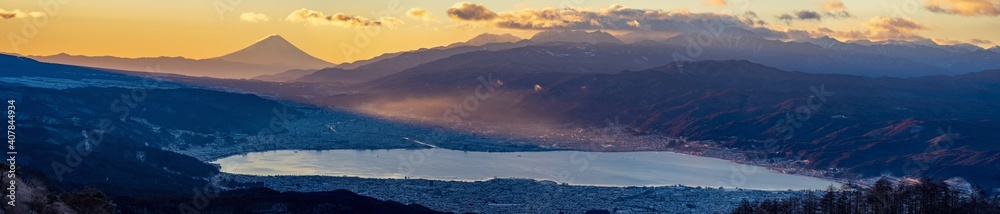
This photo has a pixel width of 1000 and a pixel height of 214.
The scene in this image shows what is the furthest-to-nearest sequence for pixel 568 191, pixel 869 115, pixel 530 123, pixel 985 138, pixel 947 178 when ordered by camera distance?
pixel 530 123 < pixel 869 115 < pixel 985 138 < pixel 947 178 < pixel 568 191

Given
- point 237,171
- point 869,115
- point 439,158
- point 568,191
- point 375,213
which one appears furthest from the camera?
point 869,115

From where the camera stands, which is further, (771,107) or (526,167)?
(771,107)

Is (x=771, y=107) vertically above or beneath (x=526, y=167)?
above

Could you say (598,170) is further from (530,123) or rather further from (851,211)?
(530,123)

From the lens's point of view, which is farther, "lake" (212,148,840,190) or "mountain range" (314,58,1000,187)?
"mountain range" (314,58,1000,187)

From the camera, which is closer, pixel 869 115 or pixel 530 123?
pixel 869 115

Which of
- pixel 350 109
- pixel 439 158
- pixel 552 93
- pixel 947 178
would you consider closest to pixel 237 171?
pixel 439 158

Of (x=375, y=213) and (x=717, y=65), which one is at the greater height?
(x=717, y=65)

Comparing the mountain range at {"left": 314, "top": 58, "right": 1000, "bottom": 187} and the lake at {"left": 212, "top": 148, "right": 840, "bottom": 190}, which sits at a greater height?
the mountain range at {"left": 314, "top": 58, "right": 1000, "bottom": 187}
